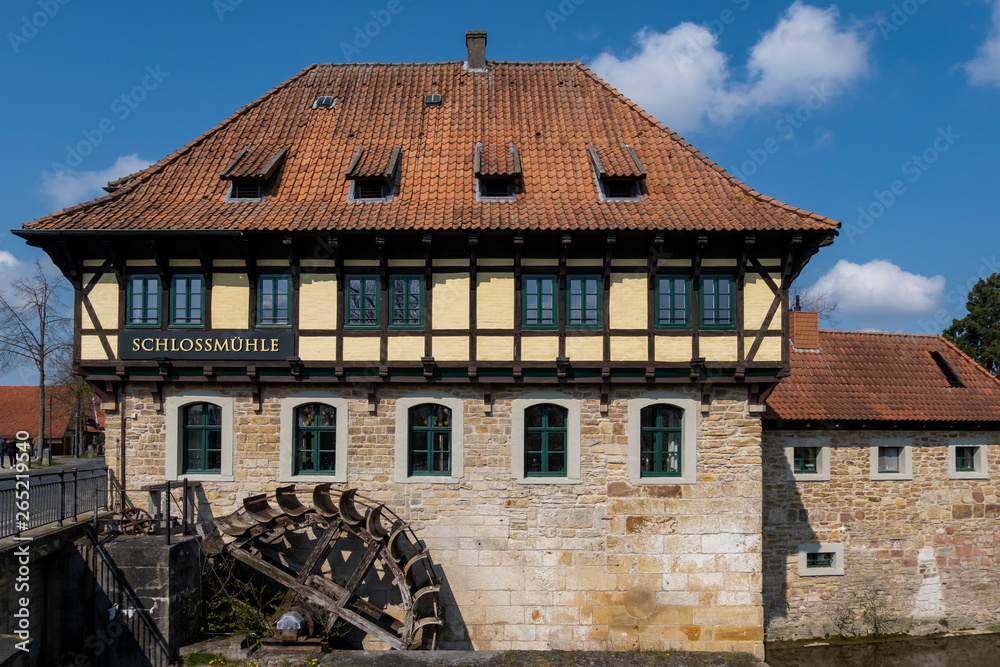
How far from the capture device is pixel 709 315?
38.2 feet

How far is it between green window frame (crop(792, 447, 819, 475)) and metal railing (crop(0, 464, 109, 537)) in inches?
515

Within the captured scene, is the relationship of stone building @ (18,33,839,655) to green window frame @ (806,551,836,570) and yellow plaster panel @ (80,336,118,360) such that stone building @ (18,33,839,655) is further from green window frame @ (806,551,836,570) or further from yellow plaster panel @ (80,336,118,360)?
green window frame @ (806,551,836,570)

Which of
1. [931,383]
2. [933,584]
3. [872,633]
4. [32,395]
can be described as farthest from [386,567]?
[32,395]

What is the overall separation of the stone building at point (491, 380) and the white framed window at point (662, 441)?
37 mm

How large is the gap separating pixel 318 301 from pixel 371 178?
231 cm

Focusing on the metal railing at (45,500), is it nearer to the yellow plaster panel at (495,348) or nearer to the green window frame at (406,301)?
the green window frame at (406,301)


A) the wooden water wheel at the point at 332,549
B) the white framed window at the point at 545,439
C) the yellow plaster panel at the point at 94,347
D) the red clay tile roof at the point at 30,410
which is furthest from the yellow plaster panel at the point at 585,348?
the red clay tile roof at the point at 30,410

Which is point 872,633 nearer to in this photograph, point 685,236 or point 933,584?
point 933,584

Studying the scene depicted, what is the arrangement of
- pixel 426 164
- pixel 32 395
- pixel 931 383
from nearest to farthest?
pixel 426 164 → pixel 931 383 → pixel 32 395

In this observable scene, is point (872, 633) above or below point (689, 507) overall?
below

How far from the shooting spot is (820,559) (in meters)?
14.6

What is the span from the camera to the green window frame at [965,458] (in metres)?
15.5

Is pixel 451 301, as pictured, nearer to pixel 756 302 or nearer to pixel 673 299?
pixel 673 299

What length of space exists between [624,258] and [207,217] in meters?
7.00
